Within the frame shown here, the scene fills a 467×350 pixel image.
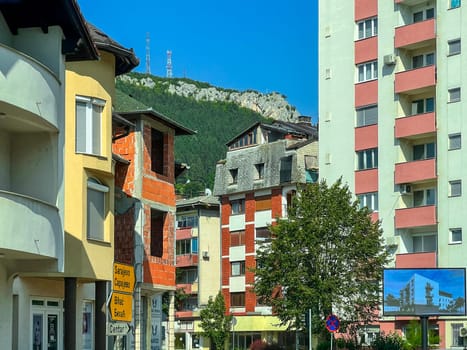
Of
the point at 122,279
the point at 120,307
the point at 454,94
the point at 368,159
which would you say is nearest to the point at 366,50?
the point at 368,159

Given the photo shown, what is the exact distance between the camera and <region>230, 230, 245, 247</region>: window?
90.1 m

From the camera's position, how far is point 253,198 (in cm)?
8912

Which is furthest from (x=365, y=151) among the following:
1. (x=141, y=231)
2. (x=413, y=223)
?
(x=141, y=231)

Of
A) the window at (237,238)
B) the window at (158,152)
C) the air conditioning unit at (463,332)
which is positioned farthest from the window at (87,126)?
the window at (237,238)

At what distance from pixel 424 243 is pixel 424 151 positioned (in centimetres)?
533

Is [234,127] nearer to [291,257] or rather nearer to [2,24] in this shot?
[291,257]

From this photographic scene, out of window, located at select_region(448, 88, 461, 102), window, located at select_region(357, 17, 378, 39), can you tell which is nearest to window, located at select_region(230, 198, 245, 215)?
window, located at select_region(357, 17, 378, 39)

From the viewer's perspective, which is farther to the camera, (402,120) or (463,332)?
(402,120)

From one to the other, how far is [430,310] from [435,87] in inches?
850

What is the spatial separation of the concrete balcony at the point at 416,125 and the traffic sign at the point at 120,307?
145 ft

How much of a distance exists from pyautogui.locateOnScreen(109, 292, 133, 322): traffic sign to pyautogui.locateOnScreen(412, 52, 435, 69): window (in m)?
46.3

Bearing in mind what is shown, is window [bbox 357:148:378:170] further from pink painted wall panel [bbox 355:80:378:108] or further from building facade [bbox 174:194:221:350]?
building facade [bbox 174:194:221:350]

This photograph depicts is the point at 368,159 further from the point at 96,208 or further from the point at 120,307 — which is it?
the point at 120,307

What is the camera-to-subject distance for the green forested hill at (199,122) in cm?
15350
